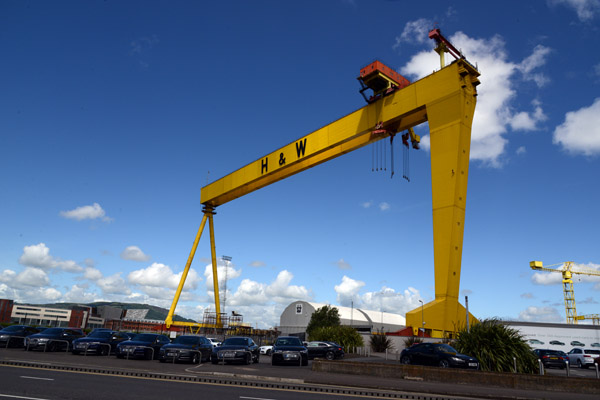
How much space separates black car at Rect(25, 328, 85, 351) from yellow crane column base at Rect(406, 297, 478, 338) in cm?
1635

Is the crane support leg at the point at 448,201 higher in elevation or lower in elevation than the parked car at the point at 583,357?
higher

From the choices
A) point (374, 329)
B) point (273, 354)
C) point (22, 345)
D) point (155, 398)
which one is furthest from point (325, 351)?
point (374, 329)

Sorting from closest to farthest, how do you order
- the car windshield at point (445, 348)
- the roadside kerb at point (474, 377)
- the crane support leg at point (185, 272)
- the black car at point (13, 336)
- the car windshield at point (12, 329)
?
the roadside kerb at point (474, 377) → the car windshield at point (445, 348) → the black car at point (13, 336) → the car windshield at point (12, 329) → the crane support leg at point (185, 272)

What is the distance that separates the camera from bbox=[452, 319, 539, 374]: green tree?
53.0 feet

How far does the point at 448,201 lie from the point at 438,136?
343 centimetres

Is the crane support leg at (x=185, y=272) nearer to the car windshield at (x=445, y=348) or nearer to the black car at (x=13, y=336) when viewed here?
the black car at (x=13, y=336)

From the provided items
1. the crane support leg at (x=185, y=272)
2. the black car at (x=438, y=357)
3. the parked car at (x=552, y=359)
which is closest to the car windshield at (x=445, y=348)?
the black car at (x=438, y=357)

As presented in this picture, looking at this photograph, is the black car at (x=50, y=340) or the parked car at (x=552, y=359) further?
the parked car at (x=552, y=359)

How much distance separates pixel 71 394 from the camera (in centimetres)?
785

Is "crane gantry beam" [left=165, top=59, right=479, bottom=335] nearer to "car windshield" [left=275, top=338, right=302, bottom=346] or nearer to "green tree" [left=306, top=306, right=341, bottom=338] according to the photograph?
"car windshield" [left=275, top=338, right=302, bottom=346]

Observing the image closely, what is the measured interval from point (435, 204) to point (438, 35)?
9.15 meters

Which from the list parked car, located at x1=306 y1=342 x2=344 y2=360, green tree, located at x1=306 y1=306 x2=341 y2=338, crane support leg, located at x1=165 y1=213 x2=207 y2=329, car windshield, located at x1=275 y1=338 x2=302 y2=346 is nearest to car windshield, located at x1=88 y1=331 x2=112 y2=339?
car windshield, located at x1=275 y1=338 x2=302 y2=346

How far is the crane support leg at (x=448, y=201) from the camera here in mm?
18708

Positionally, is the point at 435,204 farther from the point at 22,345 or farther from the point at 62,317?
the point at 62,317
